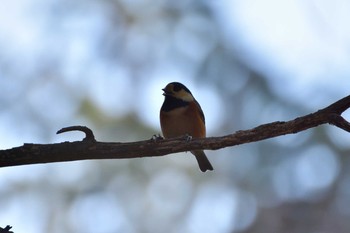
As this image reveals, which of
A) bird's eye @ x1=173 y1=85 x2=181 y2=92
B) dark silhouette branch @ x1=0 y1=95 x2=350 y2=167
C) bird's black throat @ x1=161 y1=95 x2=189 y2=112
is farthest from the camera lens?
bird's eye @ x1=173 y1=85 x2=181 y2=92

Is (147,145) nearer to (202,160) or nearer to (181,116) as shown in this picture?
(181,116)

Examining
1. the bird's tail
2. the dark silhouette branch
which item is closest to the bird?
the bird's tail

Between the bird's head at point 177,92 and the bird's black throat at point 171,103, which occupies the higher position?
the bird's head at point 177,92

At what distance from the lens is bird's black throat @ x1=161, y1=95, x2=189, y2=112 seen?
462 cm

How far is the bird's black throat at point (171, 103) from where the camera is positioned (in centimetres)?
462

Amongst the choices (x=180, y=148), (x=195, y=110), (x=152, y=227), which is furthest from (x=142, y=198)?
(x=180, y=148)

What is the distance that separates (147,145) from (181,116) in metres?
1.50

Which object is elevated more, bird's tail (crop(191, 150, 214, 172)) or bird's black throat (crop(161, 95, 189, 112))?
bird's black throat (crop(161, 95, 189, 112))

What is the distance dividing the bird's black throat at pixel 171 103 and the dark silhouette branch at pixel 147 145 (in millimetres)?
1504

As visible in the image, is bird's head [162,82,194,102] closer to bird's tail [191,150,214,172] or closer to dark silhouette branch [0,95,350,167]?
bird's tail [191,150,214,172]

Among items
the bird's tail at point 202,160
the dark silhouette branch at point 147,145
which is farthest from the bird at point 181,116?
the dark silhouette branch at point 147,145

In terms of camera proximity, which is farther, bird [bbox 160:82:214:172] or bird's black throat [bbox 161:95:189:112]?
bird's black throat [bbox 161:95:189:112]

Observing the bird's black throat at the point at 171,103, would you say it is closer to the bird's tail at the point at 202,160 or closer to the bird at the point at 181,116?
the bird at the point at 181,116

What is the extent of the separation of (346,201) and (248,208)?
3.29 ft
